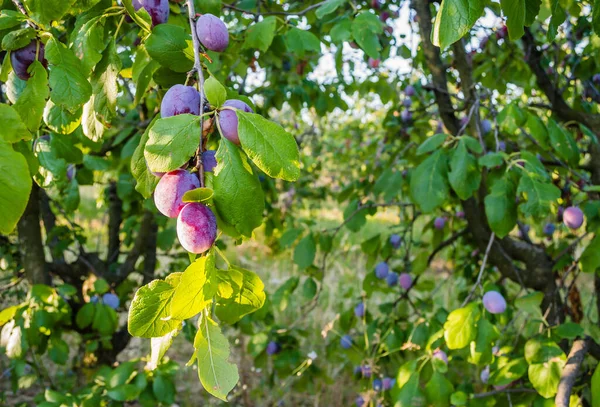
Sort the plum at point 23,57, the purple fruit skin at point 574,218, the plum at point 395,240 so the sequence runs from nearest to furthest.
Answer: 1. the plum at point 23,57
2. the purple fruit skin at point 574,218
3. the plum at point 395,240

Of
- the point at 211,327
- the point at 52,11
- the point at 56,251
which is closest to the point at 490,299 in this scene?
the point at 211,327

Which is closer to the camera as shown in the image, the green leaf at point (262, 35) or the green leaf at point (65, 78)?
the green leaf at point (65, 78)

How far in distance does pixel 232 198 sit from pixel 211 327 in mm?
135

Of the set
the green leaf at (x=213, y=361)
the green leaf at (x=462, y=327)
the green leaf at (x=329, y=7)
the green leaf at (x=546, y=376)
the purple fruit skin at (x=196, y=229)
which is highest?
the purple fruit skin at (x=196, y=229)

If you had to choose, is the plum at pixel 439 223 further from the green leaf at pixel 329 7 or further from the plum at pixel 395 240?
the green leaf at pixel 329 7

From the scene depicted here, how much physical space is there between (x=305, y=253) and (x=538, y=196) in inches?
34.0

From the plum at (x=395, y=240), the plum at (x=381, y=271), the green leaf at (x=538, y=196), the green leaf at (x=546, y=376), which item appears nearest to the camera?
the green leaf at (x=538, y=196)

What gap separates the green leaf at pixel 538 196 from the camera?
3.78 feet

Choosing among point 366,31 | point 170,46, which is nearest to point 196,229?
point 170,46

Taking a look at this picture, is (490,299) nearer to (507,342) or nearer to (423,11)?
(507,342)

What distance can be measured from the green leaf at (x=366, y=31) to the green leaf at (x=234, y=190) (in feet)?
3.03

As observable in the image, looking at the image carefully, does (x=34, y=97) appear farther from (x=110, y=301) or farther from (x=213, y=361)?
(x=110, y=301)

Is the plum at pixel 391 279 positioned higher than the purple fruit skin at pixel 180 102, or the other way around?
the purple fruit skin at pixel 180 102

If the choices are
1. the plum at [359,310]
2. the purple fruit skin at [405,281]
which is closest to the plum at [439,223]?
the purple fruit skin at [405,281]
